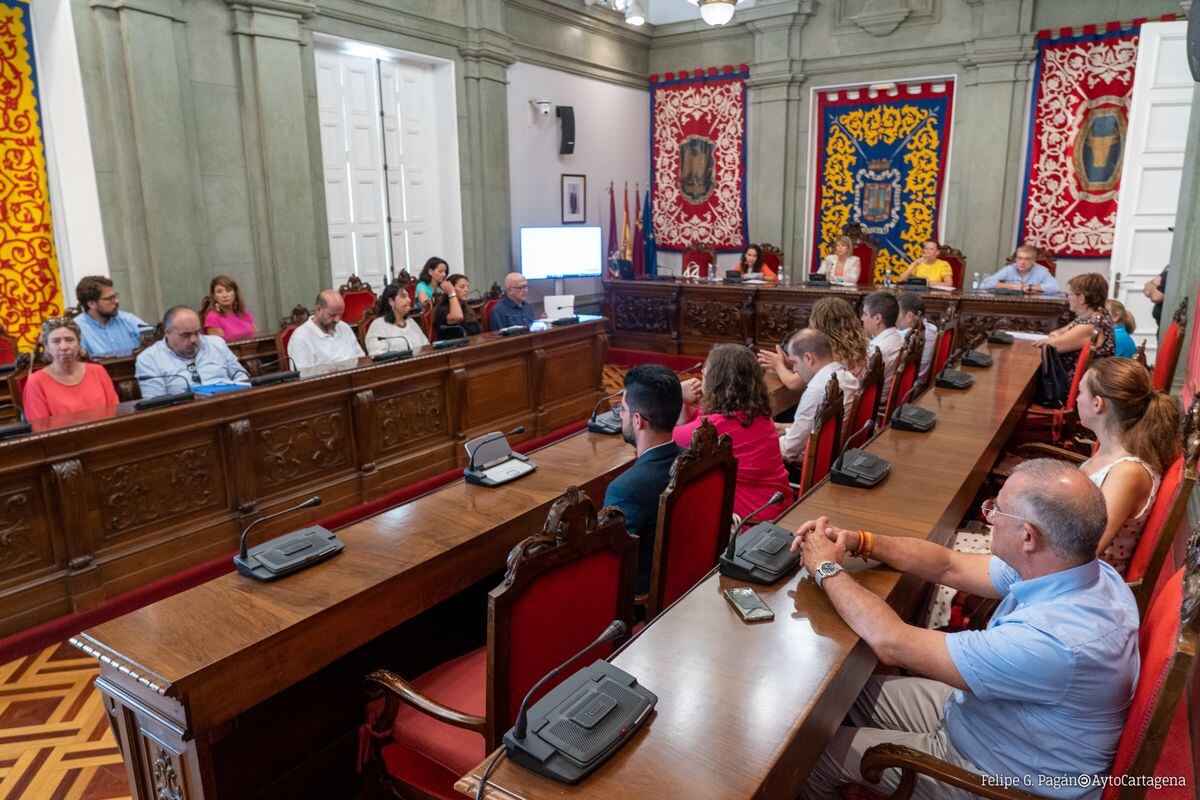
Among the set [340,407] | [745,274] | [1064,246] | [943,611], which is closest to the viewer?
[943,611]

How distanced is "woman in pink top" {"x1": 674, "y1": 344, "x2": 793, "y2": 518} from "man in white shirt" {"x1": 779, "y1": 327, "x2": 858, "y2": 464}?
1.97ft

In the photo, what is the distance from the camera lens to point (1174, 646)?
1282 mm

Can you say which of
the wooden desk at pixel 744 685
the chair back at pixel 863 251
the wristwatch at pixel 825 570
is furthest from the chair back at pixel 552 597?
the chair back at pixel 863 251

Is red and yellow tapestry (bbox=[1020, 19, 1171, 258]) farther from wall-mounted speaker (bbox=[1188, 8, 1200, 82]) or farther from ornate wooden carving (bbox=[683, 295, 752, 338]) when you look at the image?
wall-mounted speaker (bbox=[1188, 8, 1200, 82])

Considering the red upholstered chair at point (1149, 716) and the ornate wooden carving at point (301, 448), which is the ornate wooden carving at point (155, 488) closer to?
the ornate wooden carving at point (301, 448)

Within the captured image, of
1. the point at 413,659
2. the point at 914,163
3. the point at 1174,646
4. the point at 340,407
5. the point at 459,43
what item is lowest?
A: the point at 413,659

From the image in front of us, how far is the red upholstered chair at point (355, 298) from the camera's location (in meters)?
6.62

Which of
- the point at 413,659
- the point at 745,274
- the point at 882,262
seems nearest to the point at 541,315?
the point at 745,274

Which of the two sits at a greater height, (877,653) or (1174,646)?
(1174,646)

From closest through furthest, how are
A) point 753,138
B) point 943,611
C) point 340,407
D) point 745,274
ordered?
point 943,611 → point 340,407 → point 745,274 → point 753,138

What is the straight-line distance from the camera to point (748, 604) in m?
1.77

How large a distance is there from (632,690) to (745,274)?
25.4ft

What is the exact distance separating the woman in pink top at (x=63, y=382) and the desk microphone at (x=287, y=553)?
206 centimetres

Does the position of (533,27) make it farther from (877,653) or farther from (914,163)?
(877,653)
